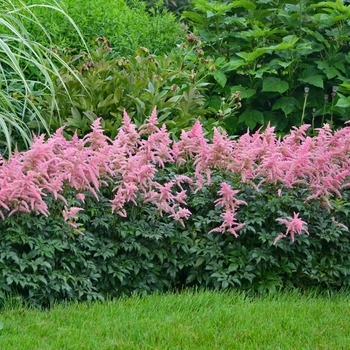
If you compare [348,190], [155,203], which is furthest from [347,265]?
[155,203]

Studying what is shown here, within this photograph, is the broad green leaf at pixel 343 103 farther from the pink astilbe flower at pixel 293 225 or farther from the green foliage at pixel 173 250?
the pink astilbe flower at pixel 293 225

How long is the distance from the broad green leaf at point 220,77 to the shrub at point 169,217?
1733mm

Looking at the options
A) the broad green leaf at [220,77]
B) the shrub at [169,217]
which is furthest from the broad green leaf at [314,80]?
the shrub at [169,217]

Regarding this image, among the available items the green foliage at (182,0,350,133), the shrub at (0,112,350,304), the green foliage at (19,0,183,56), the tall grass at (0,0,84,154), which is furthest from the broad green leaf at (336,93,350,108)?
the tall grass at (0,0,84,154)

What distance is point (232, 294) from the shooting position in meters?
4.20

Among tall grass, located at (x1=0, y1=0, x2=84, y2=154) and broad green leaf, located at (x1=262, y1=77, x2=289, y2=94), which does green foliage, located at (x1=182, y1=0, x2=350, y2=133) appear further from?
tall grass, located at (x1=0, y1=0, x2=84, y2=154)

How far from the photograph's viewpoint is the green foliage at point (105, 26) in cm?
627

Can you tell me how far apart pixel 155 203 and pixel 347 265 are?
130cm

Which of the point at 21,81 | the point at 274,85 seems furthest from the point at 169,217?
the point at 274,85

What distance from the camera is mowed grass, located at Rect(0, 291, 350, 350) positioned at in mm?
Answer: 3447

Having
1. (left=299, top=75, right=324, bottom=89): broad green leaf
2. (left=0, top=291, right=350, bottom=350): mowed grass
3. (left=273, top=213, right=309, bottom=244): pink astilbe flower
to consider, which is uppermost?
(left=299, top=75, right=324, bottom=89): broad green leaf

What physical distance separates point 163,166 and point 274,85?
2.37 metres

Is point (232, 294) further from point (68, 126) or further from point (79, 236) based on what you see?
point (68, 126)

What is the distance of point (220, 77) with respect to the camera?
21.6 ft
